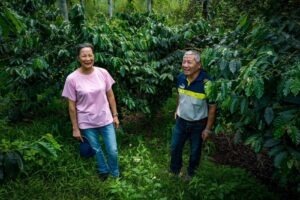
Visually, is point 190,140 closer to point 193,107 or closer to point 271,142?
point 193,107

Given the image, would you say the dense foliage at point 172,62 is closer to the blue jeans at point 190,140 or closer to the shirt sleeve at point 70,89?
the blue jeans at point 190,140

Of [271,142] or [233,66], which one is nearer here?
[271,142]

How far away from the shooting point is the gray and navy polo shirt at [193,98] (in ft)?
12.8

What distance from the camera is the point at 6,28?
1.74m

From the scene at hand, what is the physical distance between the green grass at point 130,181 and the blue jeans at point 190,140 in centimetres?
13

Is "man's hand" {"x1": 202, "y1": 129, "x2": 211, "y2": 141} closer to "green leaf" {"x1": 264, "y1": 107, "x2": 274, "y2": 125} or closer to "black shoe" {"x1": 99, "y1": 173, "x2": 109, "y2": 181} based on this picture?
"black shoe" {"x1": 99, "y1": 173, "x2": 109, "y2": 181}

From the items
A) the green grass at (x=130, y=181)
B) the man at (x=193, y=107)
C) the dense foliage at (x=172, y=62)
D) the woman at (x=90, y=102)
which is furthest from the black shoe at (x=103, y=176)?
the man at (x=193, y=107)

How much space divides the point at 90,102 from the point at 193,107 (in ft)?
3.40

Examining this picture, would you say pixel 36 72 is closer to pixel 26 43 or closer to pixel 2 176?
pixel 26 43

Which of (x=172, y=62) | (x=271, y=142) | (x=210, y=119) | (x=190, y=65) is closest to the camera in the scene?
(x=271, y=142)

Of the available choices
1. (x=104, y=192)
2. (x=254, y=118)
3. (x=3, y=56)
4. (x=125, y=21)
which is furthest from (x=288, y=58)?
(x=3, y=56)

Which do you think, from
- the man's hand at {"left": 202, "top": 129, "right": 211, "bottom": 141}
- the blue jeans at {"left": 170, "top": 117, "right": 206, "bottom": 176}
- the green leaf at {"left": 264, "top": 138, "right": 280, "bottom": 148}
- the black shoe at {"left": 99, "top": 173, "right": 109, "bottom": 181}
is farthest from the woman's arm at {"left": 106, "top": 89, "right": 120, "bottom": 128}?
the green leaf at {"left": 264, "top": 138, "right": 280, "bottom": 148}

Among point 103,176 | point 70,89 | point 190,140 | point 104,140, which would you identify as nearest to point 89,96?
point 70,89

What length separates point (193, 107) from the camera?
3.96 metres
